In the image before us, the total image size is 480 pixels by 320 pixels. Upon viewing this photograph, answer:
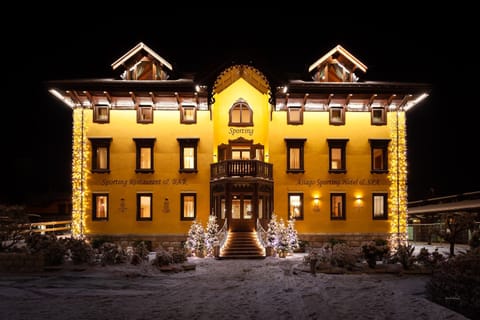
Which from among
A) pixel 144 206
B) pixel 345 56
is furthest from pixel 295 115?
pixel 144 206

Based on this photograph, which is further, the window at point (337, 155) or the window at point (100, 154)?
the window at point (337, 155)

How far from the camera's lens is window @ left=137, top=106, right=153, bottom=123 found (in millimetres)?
30355

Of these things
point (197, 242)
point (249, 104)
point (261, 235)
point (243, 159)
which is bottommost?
point (197, 242)

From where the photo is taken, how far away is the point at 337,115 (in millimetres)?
30969

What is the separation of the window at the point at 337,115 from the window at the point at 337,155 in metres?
1.16

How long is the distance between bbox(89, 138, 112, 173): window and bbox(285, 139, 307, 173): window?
11.1m

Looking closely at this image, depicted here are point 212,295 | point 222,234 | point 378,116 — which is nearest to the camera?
point 212,295

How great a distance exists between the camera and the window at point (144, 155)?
30.2m

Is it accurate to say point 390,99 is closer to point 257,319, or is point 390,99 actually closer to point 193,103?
point 193,103

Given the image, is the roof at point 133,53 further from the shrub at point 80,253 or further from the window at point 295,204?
the shrub at point 80,253

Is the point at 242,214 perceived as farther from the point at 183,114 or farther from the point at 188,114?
the point at 183,114

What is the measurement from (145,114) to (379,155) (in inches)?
589

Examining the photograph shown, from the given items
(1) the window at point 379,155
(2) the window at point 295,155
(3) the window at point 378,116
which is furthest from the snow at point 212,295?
(3) the window at point 378,116

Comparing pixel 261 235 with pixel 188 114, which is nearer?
pixel 261 235
